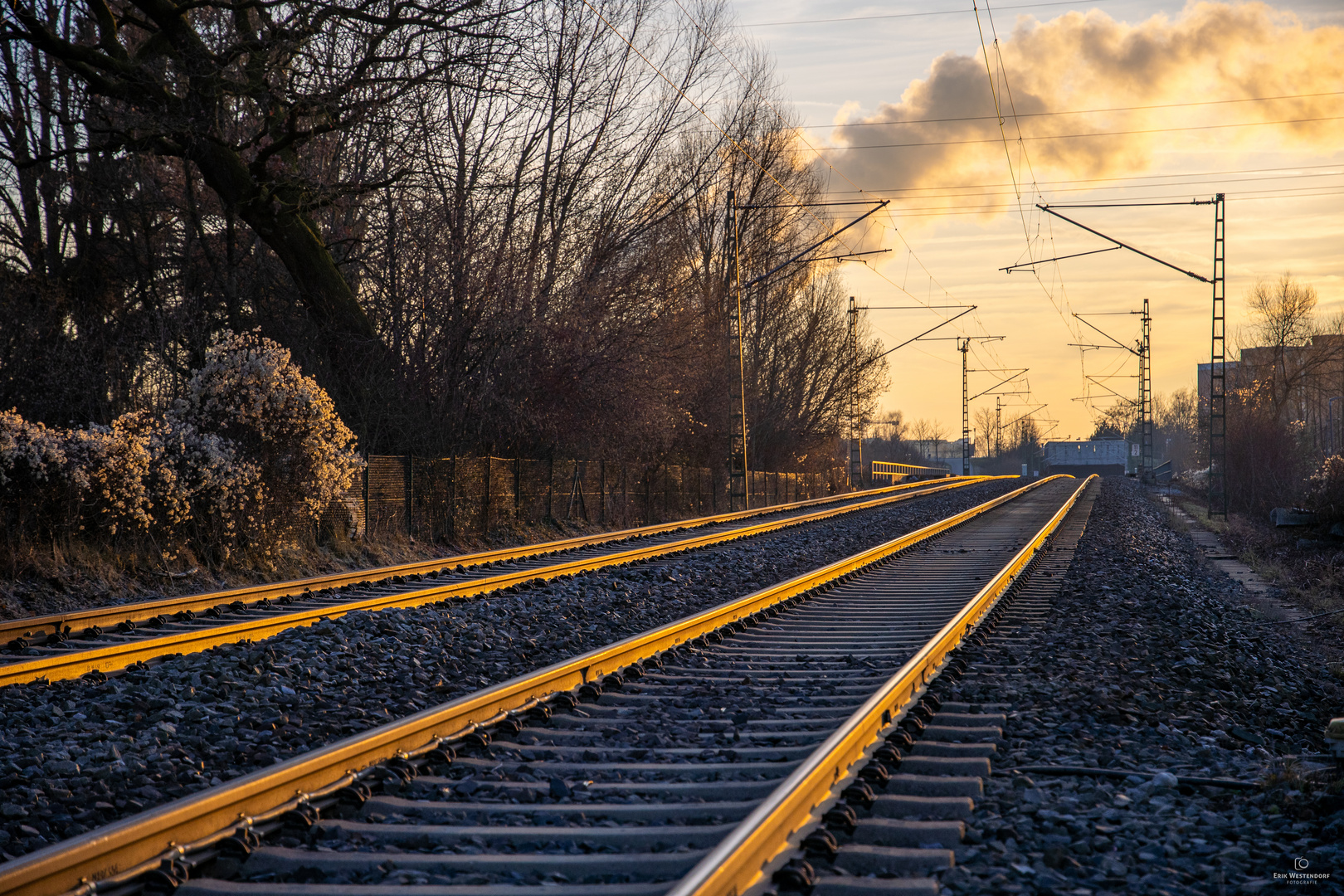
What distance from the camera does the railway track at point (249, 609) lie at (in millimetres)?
8188

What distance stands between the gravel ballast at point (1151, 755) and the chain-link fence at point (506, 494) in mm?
11222

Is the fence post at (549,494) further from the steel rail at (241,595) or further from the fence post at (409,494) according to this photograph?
the fence post at (409,494)

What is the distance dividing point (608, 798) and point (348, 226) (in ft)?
69.5

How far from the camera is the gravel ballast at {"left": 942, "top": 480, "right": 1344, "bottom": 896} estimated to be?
4371mm

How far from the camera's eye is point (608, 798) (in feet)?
16.8

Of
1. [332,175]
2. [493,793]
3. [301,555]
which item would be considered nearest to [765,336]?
[332,175]

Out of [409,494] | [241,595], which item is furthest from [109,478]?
[409,494]

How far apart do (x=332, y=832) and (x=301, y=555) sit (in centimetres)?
1173

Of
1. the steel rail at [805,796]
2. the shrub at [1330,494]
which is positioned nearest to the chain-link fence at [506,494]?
the steel rail at [805,796]

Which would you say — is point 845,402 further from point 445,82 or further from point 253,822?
point 253,822

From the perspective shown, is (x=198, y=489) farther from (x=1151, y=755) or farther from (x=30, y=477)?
(x=1151, y=755)

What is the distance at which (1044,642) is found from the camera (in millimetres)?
9539

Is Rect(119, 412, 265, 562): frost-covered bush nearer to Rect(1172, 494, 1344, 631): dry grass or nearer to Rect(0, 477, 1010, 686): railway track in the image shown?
Rect(0, 477, 1010, 686): railway track

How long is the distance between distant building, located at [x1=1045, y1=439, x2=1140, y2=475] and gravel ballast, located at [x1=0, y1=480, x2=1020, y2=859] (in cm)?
9381
